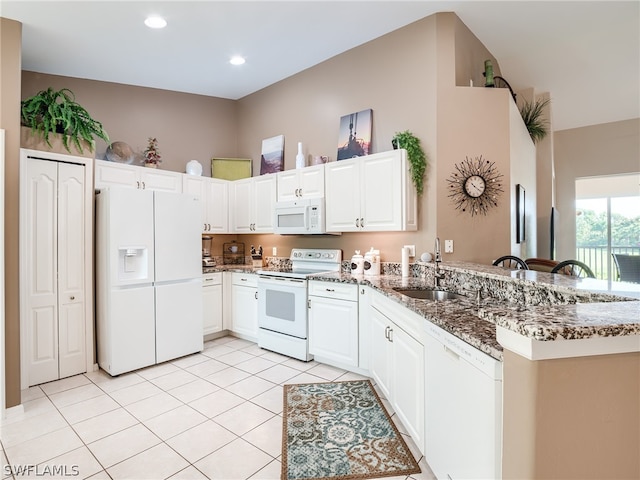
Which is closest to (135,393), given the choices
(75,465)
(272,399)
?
(75,465)

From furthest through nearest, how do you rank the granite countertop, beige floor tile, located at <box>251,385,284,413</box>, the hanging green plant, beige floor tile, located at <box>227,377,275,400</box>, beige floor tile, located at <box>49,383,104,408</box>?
1. the hanging green plant
2. beige floor tile, located at <box>227,377,275,400</box>
3. beige floor tile, located at <box>49,383,104,408</box>
4. beige floor tile, located at <box>251,385,284,413</box>
5. the granite countertop

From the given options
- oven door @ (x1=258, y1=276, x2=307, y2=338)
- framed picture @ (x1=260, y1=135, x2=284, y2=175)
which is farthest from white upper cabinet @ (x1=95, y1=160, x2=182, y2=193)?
oven door @ (x1=258, y1=276, x2=307, y2=338)

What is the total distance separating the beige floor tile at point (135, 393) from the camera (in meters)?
2.65

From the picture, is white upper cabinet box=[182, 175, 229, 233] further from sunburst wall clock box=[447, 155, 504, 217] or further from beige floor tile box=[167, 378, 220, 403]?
sunburst wall clock box=[447, 155, 504, 217]

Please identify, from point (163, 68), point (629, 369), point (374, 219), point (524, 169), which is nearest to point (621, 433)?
point (629, 369)

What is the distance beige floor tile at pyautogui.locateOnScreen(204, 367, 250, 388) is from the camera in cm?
296

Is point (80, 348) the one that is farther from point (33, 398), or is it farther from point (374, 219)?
point (374, 219)

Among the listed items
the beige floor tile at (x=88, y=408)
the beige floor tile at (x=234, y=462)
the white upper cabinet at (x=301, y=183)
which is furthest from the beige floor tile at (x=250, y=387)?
the white upper cabinet at (x=301, y=183)

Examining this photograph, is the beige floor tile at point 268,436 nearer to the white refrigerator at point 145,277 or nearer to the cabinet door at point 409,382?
the cabinet door at point 409,382

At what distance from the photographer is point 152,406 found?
2551mm

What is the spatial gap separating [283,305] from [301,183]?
55.4 inches

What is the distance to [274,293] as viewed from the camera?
3584mm

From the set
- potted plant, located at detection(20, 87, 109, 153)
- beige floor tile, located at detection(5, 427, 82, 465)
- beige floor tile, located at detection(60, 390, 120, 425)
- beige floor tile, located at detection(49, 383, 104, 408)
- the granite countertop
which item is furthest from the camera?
potted plant, located at detection(20, 87, 109, 153)

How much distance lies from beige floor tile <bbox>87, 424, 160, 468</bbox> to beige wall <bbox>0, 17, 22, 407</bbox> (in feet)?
3.04
